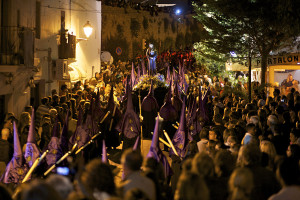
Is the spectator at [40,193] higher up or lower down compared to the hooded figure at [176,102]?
lower down

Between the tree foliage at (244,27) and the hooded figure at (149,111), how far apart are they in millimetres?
5894

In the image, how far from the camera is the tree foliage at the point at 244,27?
20281 mm

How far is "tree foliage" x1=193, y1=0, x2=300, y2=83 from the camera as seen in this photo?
2028 centimetres

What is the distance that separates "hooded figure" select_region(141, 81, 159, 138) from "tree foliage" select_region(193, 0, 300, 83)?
5.89 m

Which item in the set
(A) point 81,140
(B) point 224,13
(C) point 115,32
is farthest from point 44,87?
(C) point 115,32

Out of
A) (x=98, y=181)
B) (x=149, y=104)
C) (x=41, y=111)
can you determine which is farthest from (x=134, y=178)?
(x=149, y=104)

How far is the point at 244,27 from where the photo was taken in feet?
70.3

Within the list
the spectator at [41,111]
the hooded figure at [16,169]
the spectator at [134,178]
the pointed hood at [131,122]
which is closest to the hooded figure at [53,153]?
the hooded figure at [16,169]

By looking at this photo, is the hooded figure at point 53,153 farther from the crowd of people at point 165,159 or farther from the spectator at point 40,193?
the spectator at point 40,193

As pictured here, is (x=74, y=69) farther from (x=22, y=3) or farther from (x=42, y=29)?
(x=22, y=3)

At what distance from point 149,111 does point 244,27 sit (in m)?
7.59

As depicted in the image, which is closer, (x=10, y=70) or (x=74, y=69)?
(x=10, y=70)

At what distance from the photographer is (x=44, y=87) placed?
806 inches

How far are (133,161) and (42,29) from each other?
51.1ft
